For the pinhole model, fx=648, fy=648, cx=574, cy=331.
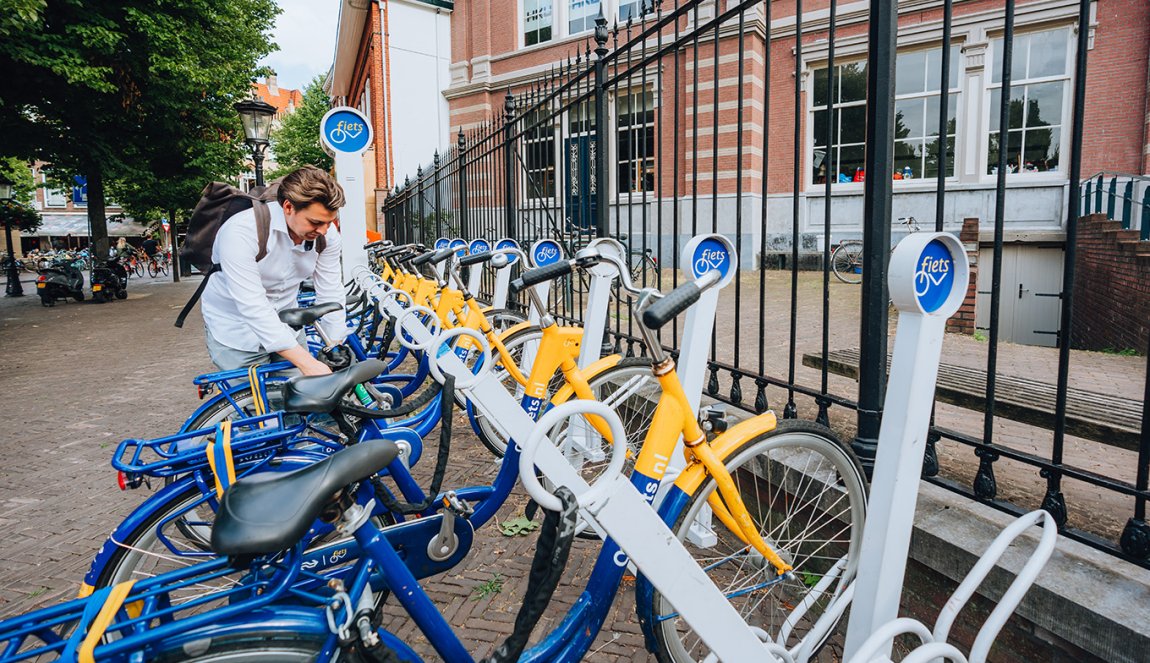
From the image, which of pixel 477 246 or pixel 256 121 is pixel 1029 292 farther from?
pixel 256 121

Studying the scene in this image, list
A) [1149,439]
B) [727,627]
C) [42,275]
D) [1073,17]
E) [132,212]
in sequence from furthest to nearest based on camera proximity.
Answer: [132,212], [42,275], [1073,17], [1149,439], [727,627]

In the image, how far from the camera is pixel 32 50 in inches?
409

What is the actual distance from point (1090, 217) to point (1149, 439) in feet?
31.6

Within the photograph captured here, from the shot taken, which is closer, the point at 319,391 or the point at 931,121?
the point at 319,391

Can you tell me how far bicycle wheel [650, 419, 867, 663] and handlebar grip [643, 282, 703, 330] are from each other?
0.63 metres

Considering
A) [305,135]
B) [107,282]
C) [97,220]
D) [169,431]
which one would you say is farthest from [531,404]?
[305,135]

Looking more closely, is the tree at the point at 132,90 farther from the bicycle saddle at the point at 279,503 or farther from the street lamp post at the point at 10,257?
the bicycle saddle at the point at 279,503

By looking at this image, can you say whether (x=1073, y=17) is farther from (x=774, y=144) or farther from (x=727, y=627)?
(x=727, y=627)

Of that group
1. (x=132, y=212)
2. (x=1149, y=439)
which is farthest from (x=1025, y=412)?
(x=132, y=212)

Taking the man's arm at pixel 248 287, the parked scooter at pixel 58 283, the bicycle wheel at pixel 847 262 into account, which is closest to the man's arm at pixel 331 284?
the man's arm at pixel 248 287

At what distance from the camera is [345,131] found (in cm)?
739

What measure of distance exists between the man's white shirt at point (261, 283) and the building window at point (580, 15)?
15.9 meters

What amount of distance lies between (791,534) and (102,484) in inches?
162

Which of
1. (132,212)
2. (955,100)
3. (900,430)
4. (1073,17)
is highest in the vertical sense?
(1073,17)
